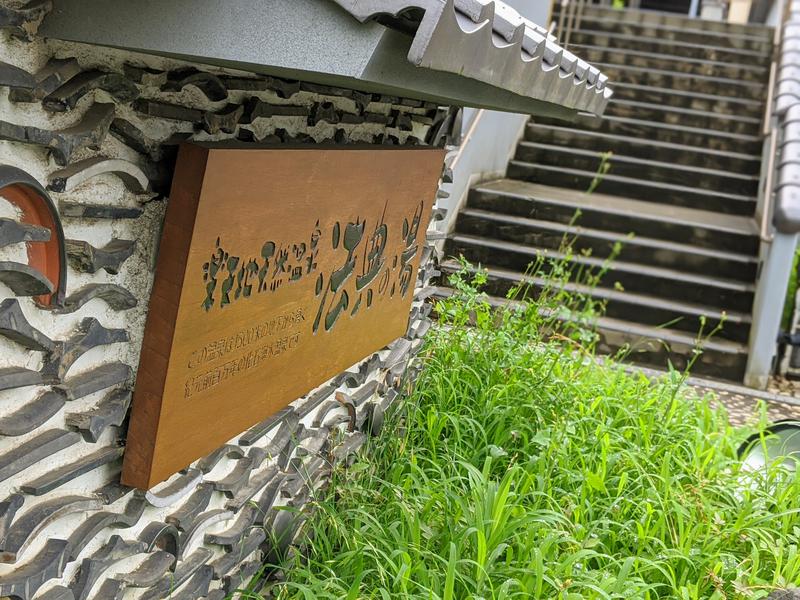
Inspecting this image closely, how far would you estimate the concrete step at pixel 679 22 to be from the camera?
1102 centimetres

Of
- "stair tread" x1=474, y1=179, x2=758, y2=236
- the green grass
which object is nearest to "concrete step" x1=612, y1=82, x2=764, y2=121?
"stair tread" x1=474, y1=179, x2=758, y2=236

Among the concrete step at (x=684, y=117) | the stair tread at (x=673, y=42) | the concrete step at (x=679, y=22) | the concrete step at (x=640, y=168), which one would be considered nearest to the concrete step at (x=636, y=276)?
the concrete step at (x=640, y=168)

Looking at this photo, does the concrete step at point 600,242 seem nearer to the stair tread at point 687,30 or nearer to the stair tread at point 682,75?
the stair tread at point 682,75

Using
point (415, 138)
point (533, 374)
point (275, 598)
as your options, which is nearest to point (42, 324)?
point (275, 598)

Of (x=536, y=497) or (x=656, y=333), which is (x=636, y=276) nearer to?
(x=656, y=333)

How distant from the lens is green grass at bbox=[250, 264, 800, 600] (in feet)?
8.75

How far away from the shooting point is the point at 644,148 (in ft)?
28.9

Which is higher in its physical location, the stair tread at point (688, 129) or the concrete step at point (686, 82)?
the concrete step at point (686, 82)

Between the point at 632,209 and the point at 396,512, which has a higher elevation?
the point at 632,209

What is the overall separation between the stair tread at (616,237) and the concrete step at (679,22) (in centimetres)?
503

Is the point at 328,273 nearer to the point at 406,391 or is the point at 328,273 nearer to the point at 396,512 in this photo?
the point at 396,512

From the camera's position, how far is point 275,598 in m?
2.61

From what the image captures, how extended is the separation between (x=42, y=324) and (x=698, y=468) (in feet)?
10.3

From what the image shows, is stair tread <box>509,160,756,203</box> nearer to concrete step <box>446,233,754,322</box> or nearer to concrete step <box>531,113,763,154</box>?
concrete step <box>531,113,763,154</box>
